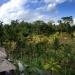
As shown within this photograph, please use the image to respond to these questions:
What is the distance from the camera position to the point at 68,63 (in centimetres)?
4322

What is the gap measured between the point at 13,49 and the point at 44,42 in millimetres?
9575

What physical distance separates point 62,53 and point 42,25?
19697 mm

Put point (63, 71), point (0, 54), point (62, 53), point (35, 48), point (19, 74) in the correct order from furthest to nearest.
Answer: point (35, 48) → point (62, 53) → point (63, 71) → point (19, 74) → point (0, 54)

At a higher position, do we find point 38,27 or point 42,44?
point 38,27

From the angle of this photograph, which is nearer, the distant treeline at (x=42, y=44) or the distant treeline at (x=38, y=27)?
the distant treeline at (x=42, y=44)

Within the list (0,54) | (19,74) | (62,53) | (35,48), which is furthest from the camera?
(35,48)

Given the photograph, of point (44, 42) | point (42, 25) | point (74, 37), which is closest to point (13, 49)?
point (44, 42)

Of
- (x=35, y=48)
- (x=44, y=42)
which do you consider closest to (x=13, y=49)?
(x=35, y=48)

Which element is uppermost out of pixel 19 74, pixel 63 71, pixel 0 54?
pixel 0 54

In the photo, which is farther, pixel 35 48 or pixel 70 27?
pixel 70 27

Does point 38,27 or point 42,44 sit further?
point 38,27

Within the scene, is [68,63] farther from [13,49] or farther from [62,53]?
[13,49]

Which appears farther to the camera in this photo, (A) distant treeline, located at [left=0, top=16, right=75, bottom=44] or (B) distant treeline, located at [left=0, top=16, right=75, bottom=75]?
(A) distant treeline, located at [left=0, top=16, right=75, bottom=44]

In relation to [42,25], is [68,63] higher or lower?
lower
